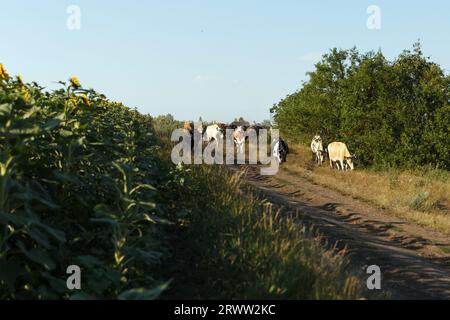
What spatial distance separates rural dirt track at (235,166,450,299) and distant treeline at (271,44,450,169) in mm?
8119

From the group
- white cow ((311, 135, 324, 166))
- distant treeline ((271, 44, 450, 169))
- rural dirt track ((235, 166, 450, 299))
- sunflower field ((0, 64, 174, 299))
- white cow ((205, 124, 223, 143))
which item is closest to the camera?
sunflower field ((0, 64, 174, 299))

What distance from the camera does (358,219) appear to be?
13523 mm

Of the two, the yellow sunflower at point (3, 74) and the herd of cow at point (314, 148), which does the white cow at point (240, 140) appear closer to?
the herd of cow at point (314, 148)

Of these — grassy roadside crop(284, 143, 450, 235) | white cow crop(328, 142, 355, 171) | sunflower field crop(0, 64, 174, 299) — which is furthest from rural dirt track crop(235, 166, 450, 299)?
white cow crop(328, 142, 355, 171)

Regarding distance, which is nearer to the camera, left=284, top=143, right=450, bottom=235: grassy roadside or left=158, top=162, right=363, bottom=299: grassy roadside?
left=158, top=162, right=363, bottom=299: grassy roadside

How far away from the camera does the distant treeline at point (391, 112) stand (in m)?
23.6

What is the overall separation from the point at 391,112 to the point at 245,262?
20509 millimetres

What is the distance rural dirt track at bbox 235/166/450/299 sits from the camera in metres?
8.67

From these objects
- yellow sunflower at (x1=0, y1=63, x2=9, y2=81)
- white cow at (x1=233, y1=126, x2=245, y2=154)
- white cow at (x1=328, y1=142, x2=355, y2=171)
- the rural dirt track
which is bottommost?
the rural dirt track

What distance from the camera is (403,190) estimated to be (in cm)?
1838

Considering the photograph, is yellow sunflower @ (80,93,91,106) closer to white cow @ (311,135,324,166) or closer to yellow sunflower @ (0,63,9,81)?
yellow sunflower @ (0,63,9,81)

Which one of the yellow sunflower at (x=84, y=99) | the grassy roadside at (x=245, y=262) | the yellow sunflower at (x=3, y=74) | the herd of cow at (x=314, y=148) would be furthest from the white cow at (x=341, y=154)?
the yellow sunflower at (x=3, y=74)

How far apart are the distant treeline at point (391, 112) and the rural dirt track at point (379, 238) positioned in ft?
Result: 26.6
